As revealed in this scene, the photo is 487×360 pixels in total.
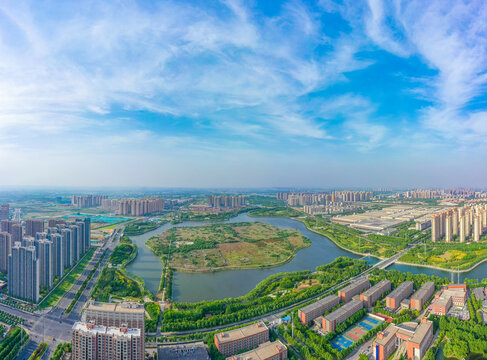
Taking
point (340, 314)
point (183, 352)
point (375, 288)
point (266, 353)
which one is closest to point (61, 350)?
point (183, 352)

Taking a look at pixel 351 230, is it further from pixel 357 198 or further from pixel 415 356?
pixel 357 198

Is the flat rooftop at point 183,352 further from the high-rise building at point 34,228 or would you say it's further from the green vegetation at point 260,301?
the high-rise building at point 34,228

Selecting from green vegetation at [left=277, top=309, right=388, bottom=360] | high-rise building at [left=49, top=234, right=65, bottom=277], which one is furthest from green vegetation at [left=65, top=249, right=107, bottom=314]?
green vegetation at [left=277, top=309, right=388, bottom=360]

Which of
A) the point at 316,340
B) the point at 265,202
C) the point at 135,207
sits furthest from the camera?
the point at 265,202

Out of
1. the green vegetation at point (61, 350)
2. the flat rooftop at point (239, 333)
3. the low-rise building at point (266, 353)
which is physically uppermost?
the flat rooftop at point (239, 333)

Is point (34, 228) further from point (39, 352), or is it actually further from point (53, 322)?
point (39, 352)

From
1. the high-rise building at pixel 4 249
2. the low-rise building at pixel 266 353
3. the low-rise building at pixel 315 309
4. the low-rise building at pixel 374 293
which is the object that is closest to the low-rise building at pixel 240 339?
A: the low-rise building at pixel 266 353

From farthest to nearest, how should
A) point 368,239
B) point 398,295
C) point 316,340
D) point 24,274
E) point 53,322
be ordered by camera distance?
1. point 368,239
2. point 24,274
3. point 398,295
4. point 53,322
5. point 316,340
